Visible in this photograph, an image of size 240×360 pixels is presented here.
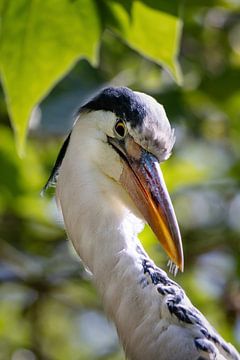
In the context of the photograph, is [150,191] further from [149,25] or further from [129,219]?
[149,25]

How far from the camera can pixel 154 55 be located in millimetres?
2393

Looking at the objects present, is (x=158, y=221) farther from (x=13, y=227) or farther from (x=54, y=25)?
(x=13, y=227)

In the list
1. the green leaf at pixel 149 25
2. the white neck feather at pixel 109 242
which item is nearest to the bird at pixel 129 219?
the white neck feather at pixel 109 242

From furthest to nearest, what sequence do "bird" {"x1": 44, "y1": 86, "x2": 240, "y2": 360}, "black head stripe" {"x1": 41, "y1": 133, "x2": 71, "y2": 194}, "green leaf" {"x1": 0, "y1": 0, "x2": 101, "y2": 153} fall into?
"black head stripe" {"x1": 41, "y1": 133, "x2": 71, "y2": 194}
"green leaf" {"x1": 0, "y1": 0, "x2": 101, "y2": 153}
"bird" {"x1": 44, "y1": 86, "x2": 240, "y2": 360}

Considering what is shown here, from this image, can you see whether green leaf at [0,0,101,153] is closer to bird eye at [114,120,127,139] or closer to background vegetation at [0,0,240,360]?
background vegetation at [0,0,240,360]

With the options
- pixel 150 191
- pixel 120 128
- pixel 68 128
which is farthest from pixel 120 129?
pixel 68 128

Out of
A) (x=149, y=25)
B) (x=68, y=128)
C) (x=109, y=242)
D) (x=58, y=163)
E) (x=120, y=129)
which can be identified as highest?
(x=149, y=25)

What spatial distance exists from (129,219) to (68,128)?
53cm

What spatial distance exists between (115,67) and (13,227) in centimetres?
63

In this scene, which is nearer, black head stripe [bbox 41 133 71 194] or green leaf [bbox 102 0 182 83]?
green leaf [bbox 102 0 182 83]

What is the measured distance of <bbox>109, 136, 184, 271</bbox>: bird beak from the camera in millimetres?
2215

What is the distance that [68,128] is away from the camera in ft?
9.49

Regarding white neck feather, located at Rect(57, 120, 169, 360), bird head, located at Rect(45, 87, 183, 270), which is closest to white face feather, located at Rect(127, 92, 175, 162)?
bird head, located at Rect(45, 87, 183, 270)

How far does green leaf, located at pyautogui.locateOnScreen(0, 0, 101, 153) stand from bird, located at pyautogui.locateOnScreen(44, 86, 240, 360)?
136 millimetres
